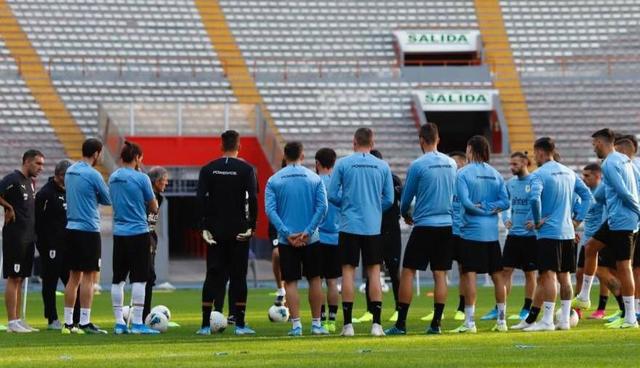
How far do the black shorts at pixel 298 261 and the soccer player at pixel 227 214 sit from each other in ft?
2.05

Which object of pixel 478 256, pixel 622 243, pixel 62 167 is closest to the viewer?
pixel 478 256

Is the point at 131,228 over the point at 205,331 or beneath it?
over

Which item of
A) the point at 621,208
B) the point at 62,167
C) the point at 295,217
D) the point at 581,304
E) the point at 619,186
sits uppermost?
the point at 62,167

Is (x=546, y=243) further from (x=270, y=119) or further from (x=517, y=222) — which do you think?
(x=270, y=119)

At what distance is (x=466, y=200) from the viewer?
14586mm

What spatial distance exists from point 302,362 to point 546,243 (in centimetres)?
478

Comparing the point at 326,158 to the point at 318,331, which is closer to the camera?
the point at 318,331

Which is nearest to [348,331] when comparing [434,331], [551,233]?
[434,331]

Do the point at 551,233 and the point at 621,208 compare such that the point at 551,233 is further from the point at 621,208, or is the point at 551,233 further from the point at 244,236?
the point at 244,236

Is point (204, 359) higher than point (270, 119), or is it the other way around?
point (270, 119)

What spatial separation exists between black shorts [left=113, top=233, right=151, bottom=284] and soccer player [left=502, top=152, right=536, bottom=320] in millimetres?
4254

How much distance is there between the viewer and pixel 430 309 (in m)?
20.2

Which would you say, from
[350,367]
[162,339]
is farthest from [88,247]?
[350,367]

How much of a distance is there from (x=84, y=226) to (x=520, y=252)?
17.2 ft
